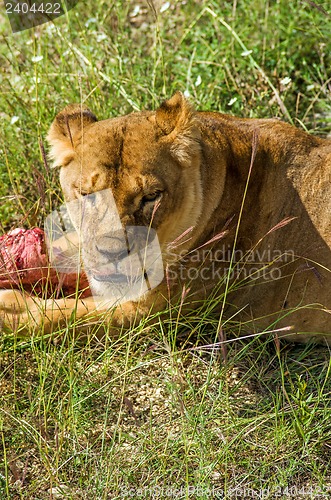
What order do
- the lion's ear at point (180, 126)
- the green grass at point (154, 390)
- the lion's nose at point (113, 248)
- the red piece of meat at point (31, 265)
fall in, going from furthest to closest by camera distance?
the red piece of meat at point (31, 265), the lion's ear at point (180, 126), the lion's nose at point (113, 248), the green grass at point (154, 390)

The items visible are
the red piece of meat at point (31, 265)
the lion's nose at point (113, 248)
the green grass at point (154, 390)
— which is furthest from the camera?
the red piece of meat at point (31, 265)

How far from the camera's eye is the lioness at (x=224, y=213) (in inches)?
140

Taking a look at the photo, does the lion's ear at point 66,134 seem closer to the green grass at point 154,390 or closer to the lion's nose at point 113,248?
the green grass at point 154,390

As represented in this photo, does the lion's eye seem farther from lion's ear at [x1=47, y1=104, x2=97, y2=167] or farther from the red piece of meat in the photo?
the red piece of meat

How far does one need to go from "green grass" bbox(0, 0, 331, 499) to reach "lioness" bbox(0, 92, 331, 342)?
0.14 m

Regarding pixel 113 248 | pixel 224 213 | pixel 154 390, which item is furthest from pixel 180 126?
pixel 154 390

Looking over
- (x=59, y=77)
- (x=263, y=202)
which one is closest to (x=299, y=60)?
(x=59, y=77)

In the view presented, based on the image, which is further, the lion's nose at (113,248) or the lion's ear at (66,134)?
the lion's ear at (66,134)

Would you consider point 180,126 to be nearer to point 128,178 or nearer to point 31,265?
point 128,178

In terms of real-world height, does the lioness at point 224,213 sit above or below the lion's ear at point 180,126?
below

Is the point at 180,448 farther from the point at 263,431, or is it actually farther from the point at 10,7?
the point at 10,7

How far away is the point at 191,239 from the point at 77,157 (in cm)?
67

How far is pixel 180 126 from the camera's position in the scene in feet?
11.6

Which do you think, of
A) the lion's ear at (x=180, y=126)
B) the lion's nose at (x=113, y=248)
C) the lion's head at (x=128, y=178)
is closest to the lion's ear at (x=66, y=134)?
the lion's head at (x=128, y=178)
